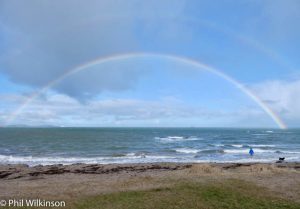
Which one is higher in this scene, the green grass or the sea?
the green grass

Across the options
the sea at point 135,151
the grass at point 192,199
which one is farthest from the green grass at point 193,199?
the sea at point 135,151

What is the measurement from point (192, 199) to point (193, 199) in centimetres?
3

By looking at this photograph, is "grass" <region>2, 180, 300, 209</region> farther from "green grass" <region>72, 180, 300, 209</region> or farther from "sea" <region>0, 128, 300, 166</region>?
"sea" <region>0, 128, 300, 166</region>

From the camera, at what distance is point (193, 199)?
36.9 feet

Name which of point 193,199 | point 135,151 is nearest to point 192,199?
point 193,199

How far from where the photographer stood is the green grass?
10.6 metres

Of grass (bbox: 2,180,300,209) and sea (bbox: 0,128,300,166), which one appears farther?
sea (bbox: 0,128,300,166)

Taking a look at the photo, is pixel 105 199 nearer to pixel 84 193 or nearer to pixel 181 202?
pixel 84 193

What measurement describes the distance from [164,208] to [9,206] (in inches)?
195

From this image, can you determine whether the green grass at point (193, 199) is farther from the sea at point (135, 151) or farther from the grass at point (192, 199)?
the sea at point (135, 151)

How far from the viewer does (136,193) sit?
40.3 ft

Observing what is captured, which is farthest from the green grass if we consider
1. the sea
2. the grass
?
the sea

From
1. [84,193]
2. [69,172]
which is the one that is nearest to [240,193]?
[84,193]

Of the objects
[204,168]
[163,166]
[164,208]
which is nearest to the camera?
[164,208]
